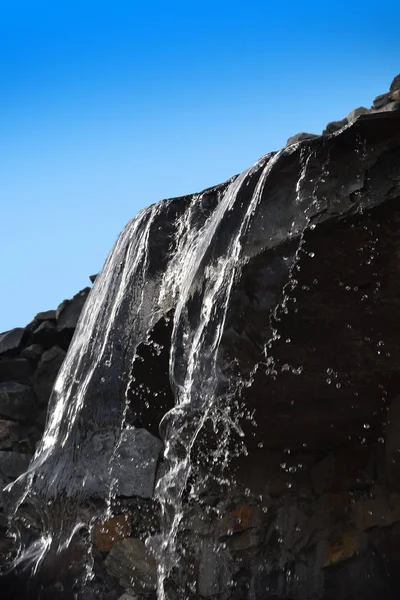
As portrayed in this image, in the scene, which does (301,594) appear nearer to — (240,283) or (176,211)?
(240,283)

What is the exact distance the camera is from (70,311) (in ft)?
16.6

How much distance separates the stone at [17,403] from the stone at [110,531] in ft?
5.03

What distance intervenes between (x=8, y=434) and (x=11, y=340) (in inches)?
29.4

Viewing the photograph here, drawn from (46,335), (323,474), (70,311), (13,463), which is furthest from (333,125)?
(13,463)

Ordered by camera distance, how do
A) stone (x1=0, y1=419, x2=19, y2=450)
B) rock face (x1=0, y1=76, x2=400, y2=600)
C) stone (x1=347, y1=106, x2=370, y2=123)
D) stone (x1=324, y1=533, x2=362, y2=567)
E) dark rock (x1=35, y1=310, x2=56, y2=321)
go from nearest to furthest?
rock face (x1=0, y1=76, x2=400, y2=600)
stone (x1=324, y1=533, x2=362, y2=567)
stone (x1=347, y1=106, x2=370, y2=123)
stone (x1=0, y1=419, x2=19, y2=450)
dark rock (x1=35, y1=310, x2=56, y2=321)

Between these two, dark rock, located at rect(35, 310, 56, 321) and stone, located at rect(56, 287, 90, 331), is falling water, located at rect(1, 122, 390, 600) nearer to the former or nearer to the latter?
stone, located at rect(56, 287, 90, 331)

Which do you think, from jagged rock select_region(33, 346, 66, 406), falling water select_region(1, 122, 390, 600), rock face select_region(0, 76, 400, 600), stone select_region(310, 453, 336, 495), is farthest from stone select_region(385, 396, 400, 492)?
jagged rock select_region(33, 346, 66, 406)

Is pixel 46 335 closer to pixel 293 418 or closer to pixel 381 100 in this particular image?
pixel 293 418

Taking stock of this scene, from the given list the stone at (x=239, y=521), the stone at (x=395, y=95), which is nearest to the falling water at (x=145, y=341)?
the stone at (x=239, y=521)

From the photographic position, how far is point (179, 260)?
11.1ft

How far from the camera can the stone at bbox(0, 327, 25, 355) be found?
5051 mm

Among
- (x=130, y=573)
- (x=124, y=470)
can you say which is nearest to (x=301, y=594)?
(x=130, y=573)

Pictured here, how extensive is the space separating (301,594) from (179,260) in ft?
4.98

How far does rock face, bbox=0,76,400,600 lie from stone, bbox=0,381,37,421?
1215 millimetres
